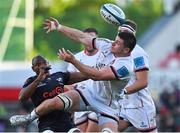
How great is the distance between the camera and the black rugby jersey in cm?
1488

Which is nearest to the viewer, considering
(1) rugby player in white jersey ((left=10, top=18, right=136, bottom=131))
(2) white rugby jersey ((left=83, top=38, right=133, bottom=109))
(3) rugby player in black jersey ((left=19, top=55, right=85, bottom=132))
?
(1) rugby player in white jersey ((left=10, top=18, right=136, bottom=131))

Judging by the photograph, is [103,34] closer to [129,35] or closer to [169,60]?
[169,60]

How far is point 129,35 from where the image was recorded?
14.6m

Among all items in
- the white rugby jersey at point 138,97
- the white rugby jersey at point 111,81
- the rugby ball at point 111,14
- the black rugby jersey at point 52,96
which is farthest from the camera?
the white rugby jersey at point 138,97

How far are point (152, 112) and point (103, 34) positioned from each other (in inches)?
1629

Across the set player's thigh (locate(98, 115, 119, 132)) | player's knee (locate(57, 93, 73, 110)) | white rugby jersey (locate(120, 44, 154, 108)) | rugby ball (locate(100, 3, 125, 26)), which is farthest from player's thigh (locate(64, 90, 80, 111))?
white rugby jersey (locate(120, 44, 154, 108))

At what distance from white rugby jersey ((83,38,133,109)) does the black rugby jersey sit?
1.70 ft

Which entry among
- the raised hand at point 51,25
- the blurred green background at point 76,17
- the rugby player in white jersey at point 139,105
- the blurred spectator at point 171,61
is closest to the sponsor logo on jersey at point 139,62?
the rugby player in white jersey at point 139,105

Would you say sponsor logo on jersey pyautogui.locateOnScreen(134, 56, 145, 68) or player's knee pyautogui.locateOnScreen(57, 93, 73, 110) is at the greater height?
sponsor logo on jersey pyautogui.locateOnScreen(134, 56, 145, 68)

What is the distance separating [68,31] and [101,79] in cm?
93

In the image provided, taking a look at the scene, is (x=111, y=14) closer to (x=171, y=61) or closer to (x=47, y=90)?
(x=47, y=90)

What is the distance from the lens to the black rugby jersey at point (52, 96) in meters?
14.9

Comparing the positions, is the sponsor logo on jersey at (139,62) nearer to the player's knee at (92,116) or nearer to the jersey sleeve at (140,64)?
the jersey sleeve at (140,64)

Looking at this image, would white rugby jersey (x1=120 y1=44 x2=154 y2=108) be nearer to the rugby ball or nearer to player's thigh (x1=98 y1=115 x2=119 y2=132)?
player's thigh (x1=98 y1=115 x2=119 y2=132)
